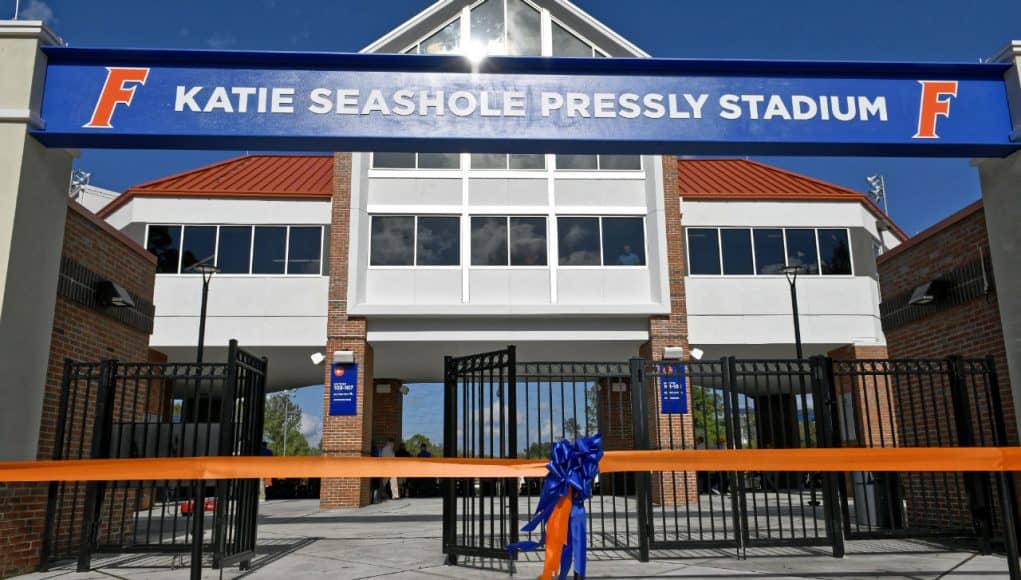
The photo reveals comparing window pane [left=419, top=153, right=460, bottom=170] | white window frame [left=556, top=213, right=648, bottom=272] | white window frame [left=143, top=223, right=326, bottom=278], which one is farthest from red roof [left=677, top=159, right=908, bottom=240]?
white window frame [left=143, top=223, right=326, bottom=278]

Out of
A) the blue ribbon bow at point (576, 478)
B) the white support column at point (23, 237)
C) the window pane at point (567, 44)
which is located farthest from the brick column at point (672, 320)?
the white support column at point (23, 237)

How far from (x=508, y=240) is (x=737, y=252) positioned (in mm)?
6864

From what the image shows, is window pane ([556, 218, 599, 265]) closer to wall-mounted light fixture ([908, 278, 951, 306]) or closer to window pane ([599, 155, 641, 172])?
window pane ([599, 155, 641, 172])

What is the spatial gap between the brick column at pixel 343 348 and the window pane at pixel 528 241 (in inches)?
174

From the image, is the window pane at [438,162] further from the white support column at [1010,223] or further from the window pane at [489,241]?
the white support column at [1010,223]

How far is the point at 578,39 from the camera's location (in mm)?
21500

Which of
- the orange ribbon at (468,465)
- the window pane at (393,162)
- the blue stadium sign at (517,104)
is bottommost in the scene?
the orange ribbon at (468,465)

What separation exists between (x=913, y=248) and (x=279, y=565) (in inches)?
382

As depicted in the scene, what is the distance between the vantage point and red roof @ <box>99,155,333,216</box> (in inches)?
850

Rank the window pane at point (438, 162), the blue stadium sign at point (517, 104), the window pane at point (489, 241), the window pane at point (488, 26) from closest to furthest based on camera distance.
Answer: the blue stadium sign at point (517, 104) → the window pane at point (489, 241) → the window pane at point (438, 162) → the window pane at point (488, 26)

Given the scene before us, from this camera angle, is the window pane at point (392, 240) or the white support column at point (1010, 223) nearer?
the white support column at point (1010, 223)

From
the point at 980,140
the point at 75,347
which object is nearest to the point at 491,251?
the point at 75,347

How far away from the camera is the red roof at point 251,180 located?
21578 millimetres

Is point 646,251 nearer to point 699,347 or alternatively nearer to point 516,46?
point 699,347
